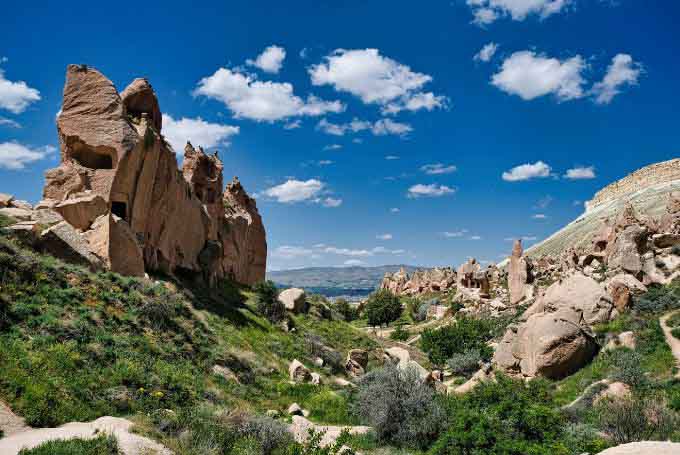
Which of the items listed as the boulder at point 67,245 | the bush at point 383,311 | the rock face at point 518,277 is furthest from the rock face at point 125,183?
the bush at point 383,311

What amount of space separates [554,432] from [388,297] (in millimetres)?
57389

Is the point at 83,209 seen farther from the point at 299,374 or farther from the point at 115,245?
the point at 299,374

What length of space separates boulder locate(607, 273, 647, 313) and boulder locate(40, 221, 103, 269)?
2582 cm

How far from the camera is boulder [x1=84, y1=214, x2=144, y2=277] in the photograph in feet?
62.6

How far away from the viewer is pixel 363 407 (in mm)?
16719

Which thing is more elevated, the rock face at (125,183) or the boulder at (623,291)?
the rock face at (125,183)

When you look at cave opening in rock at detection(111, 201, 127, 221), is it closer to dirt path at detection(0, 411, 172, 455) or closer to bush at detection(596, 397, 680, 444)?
dirt path at detection(0, 411, 172, 455)

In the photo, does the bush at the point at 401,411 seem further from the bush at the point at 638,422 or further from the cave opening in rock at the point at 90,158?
the cave opening in rock at the point at 90,158

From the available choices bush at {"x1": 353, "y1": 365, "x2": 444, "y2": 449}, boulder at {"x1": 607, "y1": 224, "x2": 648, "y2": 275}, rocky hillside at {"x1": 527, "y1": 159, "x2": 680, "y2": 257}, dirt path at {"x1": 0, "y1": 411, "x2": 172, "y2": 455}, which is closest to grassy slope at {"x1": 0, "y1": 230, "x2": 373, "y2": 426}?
dirt path at {"x1": 0, "y1": 411, "x2": 172, "y2": 455}

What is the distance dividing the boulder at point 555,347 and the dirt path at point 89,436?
16697mm

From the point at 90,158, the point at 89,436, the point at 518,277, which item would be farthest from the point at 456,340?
the point at 89,436

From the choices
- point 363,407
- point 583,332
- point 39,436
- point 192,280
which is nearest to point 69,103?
point 192,280

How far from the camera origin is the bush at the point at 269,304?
102 ft

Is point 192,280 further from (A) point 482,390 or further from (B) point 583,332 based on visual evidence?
(B) point 583,332
